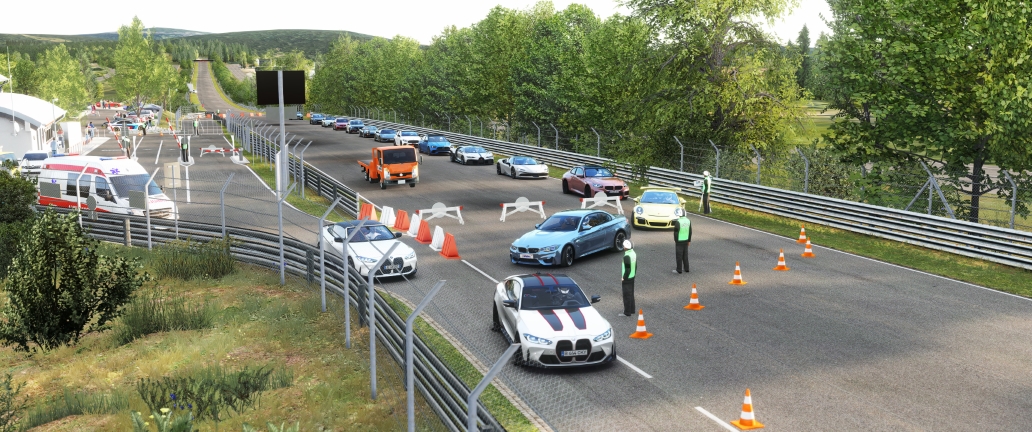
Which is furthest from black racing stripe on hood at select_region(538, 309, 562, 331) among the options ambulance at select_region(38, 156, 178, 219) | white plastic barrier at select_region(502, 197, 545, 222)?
ambulance at select_region(38, 156, 178, 219)

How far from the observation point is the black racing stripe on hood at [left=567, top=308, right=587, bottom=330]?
1337 centimetres

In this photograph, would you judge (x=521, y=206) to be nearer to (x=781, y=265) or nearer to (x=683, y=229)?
(x=683, y=229)

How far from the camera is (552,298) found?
14258 millimetres

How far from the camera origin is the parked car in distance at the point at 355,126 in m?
81.5

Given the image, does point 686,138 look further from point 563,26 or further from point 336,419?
point 563,26

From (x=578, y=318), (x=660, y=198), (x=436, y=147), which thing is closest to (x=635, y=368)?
(x=578, y=318)

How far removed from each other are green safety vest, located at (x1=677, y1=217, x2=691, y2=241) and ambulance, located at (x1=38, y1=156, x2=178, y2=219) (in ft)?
55.7

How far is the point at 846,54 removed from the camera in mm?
26984

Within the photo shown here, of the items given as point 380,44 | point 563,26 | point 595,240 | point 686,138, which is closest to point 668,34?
point 686,138

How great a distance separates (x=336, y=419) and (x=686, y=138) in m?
27.8

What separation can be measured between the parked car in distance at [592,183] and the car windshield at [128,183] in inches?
613

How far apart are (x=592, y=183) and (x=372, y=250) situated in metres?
15.3

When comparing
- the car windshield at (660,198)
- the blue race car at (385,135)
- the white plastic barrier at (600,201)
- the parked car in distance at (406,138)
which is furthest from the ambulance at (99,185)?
the blue race car at (385,135)

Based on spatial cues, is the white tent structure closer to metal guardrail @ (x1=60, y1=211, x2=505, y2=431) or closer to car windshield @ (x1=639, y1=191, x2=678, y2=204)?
metal guardrail @ (x1=60, y1=211, x2=505, y2=431)
